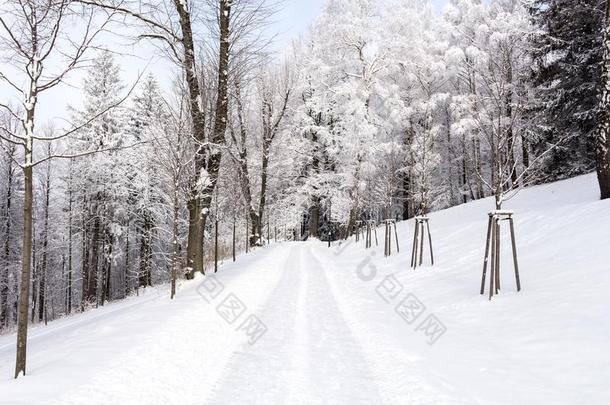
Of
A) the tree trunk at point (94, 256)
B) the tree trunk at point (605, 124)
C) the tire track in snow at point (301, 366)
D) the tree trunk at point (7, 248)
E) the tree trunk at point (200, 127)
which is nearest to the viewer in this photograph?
the tire track in snow at point (301, 366)

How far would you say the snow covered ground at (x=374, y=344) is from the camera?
14.1 feet

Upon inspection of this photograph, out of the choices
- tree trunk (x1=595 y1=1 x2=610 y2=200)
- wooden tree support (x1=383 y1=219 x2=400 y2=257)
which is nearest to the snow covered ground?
tree trunk (x1=595 y1=1 x2=610 y2=200)

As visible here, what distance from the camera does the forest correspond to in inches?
521

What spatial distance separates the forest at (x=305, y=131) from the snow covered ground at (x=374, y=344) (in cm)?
250

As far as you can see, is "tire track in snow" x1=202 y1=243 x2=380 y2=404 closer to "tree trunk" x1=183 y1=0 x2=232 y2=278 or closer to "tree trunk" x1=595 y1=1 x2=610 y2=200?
"tree trunk" x1=183 y1=0 x2=232 y2=278

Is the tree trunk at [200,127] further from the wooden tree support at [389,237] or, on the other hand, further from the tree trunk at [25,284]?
the wooden tree support at [389,237]

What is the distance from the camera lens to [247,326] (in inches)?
286

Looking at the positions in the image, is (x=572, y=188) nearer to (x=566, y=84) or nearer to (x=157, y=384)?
(x=566, y=84)

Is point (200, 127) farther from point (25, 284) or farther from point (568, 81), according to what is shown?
point (568, 81)

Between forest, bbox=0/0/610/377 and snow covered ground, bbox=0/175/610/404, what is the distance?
8.21 ft

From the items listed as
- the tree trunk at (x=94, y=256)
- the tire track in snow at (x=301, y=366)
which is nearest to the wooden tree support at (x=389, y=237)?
the tire track in snow at (x=301, y=366)

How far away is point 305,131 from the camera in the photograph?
34.0m

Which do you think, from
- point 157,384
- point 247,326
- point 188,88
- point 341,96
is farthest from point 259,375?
point 341,96

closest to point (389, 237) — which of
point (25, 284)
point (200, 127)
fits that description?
point (200, 127)
